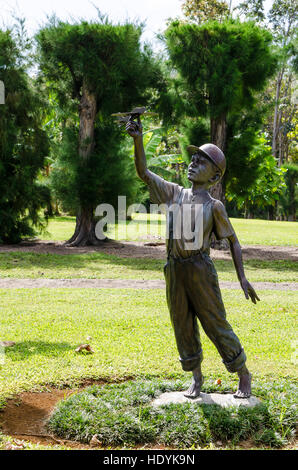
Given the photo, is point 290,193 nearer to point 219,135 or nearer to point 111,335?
point 219,135

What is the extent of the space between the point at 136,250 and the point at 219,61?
591 centimetres

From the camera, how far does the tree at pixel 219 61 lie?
1455cm

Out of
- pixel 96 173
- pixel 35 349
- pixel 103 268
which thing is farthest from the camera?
pixel 96 173

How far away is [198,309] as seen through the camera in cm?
398

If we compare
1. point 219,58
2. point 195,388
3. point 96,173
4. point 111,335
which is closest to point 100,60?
point 96,173

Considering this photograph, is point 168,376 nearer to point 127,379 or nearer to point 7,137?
point 127,379

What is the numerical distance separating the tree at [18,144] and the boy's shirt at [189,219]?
12.0 meters

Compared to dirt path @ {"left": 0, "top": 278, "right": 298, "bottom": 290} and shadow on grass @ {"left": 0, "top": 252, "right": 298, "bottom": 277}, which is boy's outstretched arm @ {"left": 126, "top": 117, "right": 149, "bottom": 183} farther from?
shadow on grass @ {"left": 0, "top": 252, "right": 298, "bottom": 277}

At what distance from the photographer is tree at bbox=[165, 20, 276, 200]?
14.5 meters

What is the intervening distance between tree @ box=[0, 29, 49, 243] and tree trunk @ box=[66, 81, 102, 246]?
1207 millimetres

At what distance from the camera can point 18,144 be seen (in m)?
15.8

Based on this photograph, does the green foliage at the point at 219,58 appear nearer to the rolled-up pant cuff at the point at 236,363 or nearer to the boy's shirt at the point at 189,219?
the boy's shirt at the point at 189,219

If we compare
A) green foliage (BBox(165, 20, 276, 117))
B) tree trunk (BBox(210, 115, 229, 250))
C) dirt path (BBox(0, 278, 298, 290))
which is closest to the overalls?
dirt path (BBox(0, 278, 298, 290))

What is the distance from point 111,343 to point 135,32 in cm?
1187
